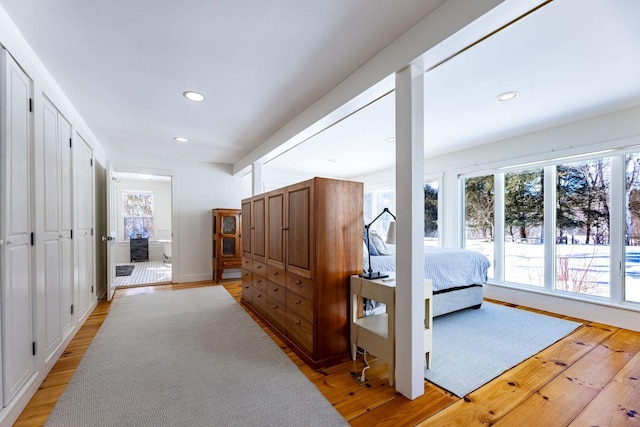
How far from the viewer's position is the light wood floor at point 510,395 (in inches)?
64.8

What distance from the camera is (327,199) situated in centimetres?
233

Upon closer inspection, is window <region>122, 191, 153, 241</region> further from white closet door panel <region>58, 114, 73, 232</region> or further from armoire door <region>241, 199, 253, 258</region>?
white closet door panel <region>58, 114, 73, 232</region>

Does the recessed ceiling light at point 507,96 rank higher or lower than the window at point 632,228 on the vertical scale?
higher

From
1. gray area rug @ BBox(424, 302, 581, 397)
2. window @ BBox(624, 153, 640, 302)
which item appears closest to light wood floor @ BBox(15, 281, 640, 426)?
gray area rug @ BBox(424, 302, 581, 397)

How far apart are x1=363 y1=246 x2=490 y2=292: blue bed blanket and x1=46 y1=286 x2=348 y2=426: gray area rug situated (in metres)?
1.33

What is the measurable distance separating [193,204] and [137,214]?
407 cm

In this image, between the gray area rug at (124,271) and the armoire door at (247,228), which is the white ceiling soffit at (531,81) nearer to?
the armoire door at (247,228)

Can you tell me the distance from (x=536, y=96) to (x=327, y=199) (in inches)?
86.9

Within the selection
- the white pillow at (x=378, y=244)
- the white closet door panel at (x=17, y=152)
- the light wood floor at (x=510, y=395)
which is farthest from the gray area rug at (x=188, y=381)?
the white pillow at (x=378, y=244)

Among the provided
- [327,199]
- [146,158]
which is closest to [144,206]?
[146,158]

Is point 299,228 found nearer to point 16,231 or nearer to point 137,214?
point 16,231

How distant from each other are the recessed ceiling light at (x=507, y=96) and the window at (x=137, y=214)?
882cm

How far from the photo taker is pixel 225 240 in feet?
17.4

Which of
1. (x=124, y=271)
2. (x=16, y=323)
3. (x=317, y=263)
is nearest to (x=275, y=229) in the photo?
(x=317, y=263)
